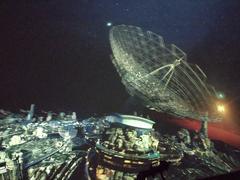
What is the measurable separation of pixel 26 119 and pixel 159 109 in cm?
1109

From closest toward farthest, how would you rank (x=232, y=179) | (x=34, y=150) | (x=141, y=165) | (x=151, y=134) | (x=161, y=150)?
(x=232, y=179)
(x=34, y=150)
(x=141, y=165)
(x=161, y=150)
(x=151, y=134)

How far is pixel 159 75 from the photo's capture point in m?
22.1

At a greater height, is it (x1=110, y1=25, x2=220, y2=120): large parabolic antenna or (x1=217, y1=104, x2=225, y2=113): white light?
(x1=110, y1=25, x2=220, y2=120): large parabolic antenna

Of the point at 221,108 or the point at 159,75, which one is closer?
the point at 159,75

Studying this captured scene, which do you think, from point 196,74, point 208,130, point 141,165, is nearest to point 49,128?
point 141,165

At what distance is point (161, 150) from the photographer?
18969mm

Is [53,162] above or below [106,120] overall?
below

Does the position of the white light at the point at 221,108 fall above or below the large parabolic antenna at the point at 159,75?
below

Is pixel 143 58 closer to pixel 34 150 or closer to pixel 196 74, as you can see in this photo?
pixel 196 74

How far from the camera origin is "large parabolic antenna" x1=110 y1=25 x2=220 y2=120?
19603 mm

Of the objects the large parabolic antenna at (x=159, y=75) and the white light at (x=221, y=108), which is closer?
the large parabolic antenna at (x=159, y=75)

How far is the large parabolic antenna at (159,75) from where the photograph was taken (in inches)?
772

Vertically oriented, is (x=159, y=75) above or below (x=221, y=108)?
above

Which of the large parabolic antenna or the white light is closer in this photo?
the large parabolic antenna
